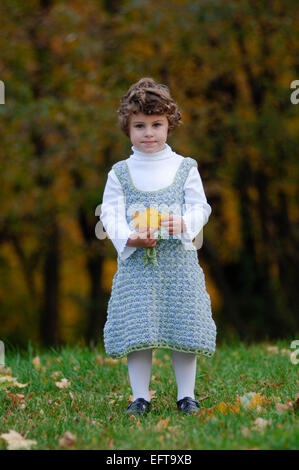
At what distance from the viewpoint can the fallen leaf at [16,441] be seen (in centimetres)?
293

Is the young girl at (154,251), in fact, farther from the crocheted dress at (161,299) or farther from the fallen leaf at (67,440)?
the fallen leaf at (67,440)

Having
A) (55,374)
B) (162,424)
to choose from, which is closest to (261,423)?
(162,424)

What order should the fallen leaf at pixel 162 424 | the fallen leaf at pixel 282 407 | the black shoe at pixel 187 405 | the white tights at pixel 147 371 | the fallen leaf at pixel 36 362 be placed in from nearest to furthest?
the fallen leaf at pixel 162 424
the fallen leaf at pixel 282 407
the black shoe at pixel 187 405
the white tights at pixel 147 371
the fallen leaf at pixel 36 362

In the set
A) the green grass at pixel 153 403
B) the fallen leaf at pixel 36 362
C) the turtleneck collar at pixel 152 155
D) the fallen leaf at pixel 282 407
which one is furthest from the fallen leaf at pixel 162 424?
the fallen leaf at pixel 36 362

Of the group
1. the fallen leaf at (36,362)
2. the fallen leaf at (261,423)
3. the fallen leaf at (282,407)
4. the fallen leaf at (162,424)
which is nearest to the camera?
the fallen leaf at (261,423)

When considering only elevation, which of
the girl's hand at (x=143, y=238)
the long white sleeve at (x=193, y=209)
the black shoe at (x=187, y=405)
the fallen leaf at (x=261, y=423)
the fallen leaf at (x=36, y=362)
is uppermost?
the long white sleeve at (x=193, y=209)

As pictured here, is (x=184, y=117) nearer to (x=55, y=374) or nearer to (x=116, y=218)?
(x=55, y=374)

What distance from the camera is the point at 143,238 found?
349 centimetres

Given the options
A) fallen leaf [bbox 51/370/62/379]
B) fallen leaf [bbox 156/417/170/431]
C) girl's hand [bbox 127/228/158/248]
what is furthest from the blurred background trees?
fallen leaf [bbox 156/417/170/431]

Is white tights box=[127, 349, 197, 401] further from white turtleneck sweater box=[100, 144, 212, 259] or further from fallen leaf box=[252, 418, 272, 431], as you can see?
fallen leaf box=[252, 418, 272, 431]

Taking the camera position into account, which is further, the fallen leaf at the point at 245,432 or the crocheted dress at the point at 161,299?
the crocheted dress at the point at 161,299

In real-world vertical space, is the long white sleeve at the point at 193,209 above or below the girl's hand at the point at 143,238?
above
